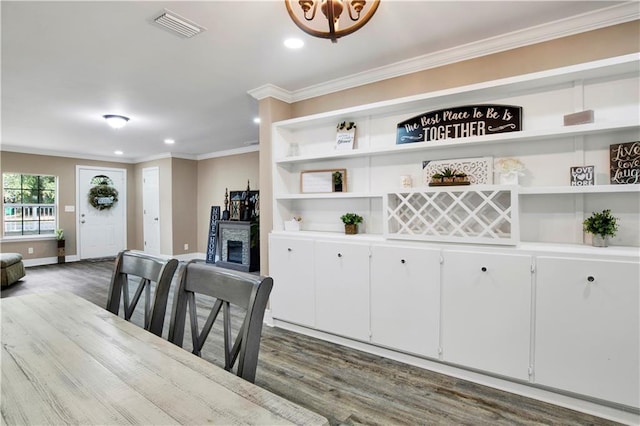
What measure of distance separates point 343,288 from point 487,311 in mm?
1149

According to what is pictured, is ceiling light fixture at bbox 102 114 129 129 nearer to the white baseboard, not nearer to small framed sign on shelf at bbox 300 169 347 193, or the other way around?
small framed sign on shelf at bbox 300 169 347 193

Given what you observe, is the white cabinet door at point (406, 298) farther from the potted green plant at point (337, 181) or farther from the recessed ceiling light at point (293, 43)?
the recessed ceiling light at point (293, 43)

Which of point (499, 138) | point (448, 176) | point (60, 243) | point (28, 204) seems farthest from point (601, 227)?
point (28, 204)

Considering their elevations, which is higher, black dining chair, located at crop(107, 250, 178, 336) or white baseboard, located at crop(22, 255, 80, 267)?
black dining chair, located at crop(107, 250, 178, 336)

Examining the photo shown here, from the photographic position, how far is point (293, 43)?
251 centimetres

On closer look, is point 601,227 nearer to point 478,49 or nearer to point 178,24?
point 478,49

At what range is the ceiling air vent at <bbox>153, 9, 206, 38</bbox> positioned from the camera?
6.97 feet

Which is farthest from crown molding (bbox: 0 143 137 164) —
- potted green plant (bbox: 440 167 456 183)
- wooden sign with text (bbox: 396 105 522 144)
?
potted green plant (bbox: 440 167 456 183)

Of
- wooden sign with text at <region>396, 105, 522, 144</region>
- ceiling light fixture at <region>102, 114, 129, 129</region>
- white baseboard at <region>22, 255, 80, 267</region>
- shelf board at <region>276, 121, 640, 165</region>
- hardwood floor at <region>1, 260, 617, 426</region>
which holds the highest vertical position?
ceiling light fixture at <region>102, 114, 129, 129</region>

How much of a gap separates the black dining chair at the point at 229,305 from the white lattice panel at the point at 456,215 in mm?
1702

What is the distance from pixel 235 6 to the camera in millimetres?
2045

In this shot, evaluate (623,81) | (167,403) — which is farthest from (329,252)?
(623,81)

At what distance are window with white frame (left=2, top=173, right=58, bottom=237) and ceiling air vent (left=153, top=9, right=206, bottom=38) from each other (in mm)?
6704

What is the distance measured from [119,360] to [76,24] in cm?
235
